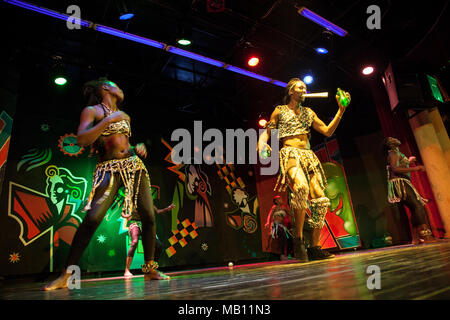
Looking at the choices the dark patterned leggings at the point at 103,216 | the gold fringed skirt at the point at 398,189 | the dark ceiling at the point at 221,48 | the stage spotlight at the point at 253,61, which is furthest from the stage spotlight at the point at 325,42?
the dark patterned leggings at the point at 103,216

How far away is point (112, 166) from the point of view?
7.33 feet

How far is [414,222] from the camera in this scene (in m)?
4.81

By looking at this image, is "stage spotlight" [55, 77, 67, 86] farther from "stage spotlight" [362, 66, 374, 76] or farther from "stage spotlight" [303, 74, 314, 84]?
"stage spotlight" [362, 66, 374, 76]

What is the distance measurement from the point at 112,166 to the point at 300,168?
76.8 inches

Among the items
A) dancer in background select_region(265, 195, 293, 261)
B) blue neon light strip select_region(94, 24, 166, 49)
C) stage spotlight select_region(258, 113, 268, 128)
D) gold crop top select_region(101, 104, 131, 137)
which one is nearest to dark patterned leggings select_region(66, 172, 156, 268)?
gold crop top select_region(101, 104, 131, 137)

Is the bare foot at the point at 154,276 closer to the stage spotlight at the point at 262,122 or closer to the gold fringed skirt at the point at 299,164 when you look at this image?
the gold fringed skirt at the point at 299,164

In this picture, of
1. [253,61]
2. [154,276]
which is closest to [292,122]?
[154,276]

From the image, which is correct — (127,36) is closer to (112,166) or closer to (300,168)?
(112,166)

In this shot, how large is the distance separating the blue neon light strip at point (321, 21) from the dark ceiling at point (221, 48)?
0.25 m

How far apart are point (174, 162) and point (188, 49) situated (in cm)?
352

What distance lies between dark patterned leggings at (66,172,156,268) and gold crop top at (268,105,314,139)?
5.78 ft

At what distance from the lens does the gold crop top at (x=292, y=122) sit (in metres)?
3.25
